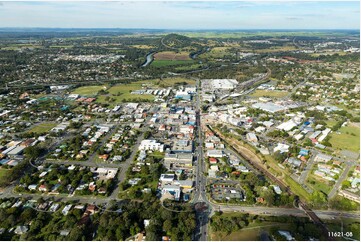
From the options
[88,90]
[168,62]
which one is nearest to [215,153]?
[88,90]

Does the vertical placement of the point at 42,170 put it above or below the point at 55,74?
below

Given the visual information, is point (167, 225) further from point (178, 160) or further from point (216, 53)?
point (216, 53)

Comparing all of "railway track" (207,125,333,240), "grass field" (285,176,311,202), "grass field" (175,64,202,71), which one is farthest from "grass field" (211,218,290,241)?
"grass field" (175,64,202,71)

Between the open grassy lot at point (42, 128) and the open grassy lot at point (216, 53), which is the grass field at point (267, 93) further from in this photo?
the open grassy lot at point (216, 53)

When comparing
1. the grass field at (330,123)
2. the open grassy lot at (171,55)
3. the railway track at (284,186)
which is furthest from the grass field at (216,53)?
the railway track at (284,186)

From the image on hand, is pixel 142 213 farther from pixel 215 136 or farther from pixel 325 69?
pixel 325 69

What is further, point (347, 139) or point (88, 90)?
point (88, 90)

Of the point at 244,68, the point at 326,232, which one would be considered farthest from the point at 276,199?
the point at 244,68
